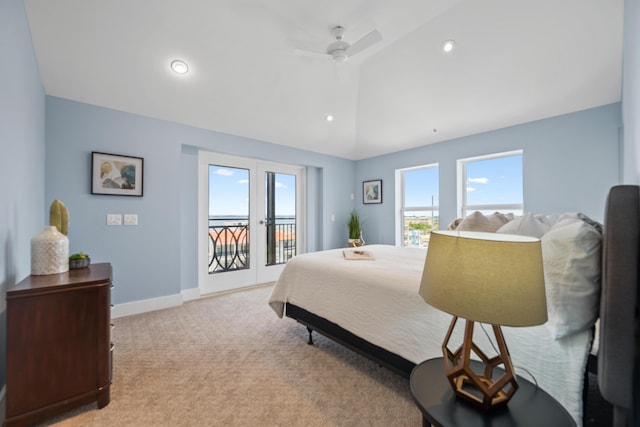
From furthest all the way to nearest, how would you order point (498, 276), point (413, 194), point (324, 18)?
point (413, 194), point (324, 18), point (498, 276)

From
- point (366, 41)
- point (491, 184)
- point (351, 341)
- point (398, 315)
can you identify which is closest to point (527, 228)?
point (398, 315)

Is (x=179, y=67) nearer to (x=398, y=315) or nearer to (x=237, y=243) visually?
(x=237, y=243)

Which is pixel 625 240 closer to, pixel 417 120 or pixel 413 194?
pixel 417 120

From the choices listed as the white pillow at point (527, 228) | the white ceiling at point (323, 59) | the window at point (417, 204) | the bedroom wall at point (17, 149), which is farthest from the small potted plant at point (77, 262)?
the window at point (417, 204)

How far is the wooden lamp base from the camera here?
2.90 feet

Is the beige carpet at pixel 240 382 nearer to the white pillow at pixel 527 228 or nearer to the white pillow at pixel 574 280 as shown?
the white pillow at pixel 574 280

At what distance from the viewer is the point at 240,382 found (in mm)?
1881

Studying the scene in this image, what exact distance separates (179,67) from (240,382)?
9.79ft

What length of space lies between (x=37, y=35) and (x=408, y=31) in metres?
3.33

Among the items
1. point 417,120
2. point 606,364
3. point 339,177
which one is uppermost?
point 417,120

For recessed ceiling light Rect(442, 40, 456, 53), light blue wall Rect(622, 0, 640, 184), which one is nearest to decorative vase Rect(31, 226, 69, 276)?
light blue wall Rect(622, 0, 640, 184)

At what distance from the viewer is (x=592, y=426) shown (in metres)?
1.25

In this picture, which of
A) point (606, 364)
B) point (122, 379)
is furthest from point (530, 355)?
point (122, 379)

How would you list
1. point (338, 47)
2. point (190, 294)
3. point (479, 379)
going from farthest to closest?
point (190, 294), point (338, 47), point (479, 379)
